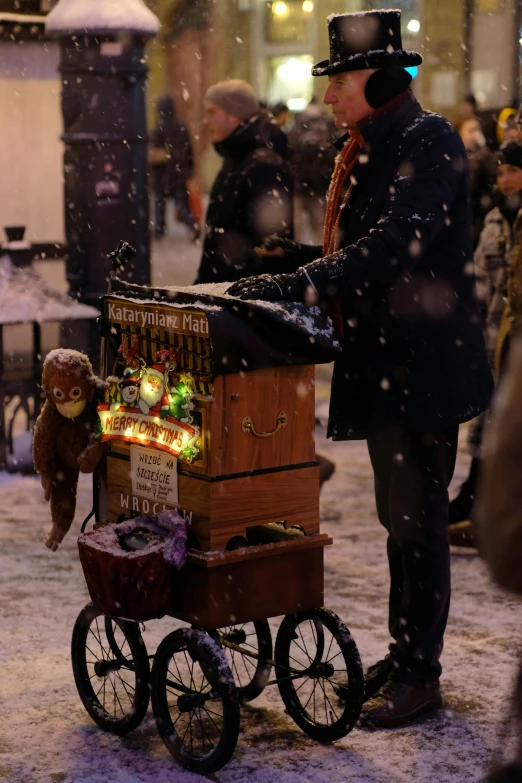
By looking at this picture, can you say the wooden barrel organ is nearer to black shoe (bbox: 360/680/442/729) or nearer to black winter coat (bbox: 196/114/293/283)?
black shoe (bbox: 360/680/442/729)

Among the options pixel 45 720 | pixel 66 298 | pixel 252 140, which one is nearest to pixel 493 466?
pixel 45 720

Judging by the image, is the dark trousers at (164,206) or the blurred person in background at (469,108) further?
the dark trousers at (164,206)

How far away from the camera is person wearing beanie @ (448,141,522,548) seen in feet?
21.7

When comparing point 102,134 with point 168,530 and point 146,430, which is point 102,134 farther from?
point 168,530

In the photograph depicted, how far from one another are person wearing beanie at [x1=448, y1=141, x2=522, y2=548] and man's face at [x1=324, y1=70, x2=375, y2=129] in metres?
2.30

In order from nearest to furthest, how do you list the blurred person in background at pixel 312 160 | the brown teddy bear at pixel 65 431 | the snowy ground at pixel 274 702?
the snowy ground at pixel 274 702 → the brown teddy bear at pixel 65 431 → the blurred person in background at pixel 312 160

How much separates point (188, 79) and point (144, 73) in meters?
25.6

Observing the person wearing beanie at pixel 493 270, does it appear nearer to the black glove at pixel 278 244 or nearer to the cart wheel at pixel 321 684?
the cart wheel at pixel 321 684

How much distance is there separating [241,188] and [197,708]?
2927mm

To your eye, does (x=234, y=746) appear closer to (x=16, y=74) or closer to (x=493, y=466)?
(x=493, y=466)

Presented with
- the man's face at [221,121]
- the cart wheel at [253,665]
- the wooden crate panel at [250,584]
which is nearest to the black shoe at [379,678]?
the cart wheel at [253,665]

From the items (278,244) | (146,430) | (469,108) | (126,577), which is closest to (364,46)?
(278,244)

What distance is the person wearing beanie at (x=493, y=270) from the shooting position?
661 cm

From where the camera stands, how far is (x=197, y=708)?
14.9 ft
